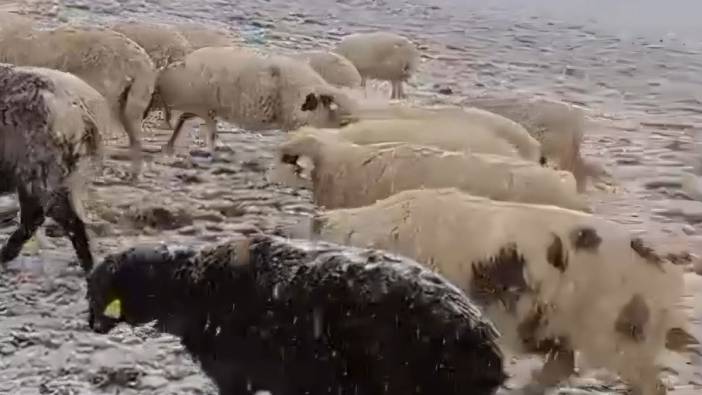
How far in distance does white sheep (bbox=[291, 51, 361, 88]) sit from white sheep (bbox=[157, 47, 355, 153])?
1.99 ft

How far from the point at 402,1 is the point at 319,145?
11776mm

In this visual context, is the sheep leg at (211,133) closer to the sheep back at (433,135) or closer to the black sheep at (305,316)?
the sheep back at (433,135)

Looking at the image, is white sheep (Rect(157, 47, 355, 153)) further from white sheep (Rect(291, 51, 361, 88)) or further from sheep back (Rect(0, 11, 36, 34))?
sheep back (Rect(0, 11, 36, 34))

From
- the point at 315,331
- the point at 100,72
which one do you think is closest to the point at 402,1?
the point at 100,72

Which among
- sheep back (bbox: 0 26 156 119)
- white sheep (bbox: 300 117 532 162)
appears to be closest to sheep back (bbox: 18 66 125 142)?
sheep back (bbox: 0 26 156 119)

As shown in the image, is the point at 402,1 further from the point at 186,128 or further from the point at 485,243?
the point at 485,243

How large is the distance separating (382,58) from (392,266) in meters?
7.12

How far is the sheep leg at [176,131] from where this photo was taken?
9555 millimetres

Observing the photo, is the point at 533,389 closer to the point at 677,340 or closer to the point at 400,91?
the point at 677,340

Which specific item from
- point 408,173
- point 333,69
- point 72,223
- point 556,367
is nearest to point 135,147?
point 333,69

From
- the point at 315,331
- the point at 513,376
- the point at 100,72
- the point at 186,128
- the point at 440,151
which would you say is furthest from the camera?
the point at 186,128

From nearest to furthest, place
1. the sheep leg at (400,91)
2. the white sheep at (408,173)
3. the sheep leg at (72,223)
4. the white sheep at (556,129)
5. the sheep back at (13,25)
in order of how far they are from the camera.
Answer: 1. the white sheep at (408,173)
2. the sheep leg at (72,223)
3. the white sheep at (556,129)
4. the sheep back at (13,25)
5. the sheep leg at (400,91)

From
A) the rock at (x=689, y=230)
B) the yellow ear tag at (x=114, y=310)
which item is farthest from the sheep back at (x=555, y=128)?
the yellow ear tag at (x=114, y=310)

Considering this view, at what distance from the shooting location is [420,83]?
12.4m
